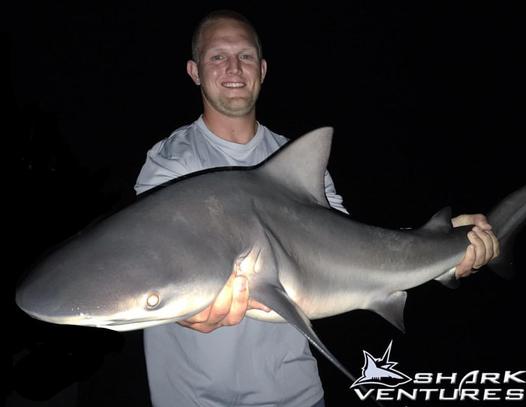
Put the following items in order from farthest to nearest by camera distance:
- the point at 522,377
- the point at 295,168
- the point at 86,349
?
the point at 522,377 < the point at 86,349 < the point at 295,168

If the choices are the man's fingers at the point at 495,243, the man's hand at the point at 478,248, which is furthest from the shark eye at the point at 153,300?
the man's fingers at the point at 495,243

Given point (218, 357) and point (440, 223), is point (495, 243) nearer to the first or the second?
point (440, 223)

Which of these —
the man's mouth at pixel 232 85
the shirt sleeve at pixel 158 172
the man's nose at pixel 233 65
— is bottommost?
the shirt sleeve at pixel 158 172

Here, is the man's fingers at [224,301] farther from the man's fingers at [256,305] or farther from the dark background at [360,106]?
the dark background at [360,106]

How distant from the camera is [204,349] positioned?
1316mm

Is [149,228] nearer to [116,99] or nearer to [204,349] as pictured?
[204,349]

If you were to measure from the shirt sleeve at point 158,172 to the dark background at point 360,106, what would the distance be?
328cm

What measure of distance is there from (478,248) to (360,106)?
349 centimetres

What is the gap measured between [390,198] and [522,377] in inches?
102

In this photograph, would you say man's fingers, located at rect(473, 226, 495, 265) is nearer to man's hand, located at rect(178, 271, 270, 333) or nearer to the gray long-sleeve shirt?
the gray long-sleeve shirt

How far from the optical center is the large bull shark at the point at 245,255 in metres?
0.73

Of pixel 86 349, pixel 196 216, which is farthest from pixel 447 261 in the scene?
pixel 86 349

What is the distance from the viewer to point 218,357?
132 cm

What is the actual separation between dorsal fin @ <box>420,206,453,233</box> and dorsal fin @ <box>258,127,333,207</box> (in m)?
0.54
